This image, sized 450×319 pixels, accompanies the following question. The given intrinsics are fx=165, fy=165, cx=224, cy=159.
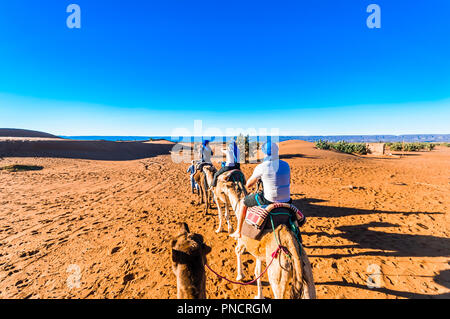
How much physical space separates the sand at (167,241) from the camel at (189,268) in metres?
2.08

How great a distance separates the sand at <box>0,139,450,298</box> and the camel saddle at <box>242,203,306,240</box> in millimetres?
1905

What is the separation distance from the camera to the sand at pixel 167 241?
11.7 feet

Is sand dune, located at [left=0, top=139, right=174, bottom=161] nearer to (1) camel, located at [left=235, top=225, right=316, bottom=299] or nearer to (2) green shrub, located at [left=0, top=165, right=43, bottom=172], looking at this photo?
(2) green shrub, located at [left=0, top=165, right=43, bottom=172]

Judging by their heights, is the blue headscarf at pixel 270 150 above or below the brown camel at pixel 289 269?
above

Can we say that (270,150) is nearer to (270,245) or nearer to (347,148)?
(270,245)

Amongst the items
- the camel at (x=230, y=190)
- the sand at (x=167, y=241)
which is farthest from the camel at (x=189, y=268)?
the camel at (x=230, y=190)

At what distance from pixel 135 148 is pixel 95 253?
126 feet

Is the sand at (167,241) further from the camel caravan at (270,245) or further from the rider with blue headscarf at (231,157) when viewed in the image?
the rider with blue headscarf at (231,157)

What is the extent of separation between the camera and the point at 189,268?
1.88m

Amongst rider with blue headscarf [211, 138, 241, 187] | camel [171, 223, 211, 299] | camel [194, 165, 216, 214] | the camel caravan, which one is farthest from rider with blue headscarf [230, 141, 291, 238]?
camel [194, 165, 216, 214]

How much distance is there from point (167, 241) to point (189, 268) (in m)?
3.94

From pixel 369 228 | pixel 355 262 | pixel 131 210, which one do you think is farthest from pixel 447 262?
pixel 131 210

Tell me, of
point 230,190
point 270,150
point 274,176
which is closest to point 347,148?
point 230,190
